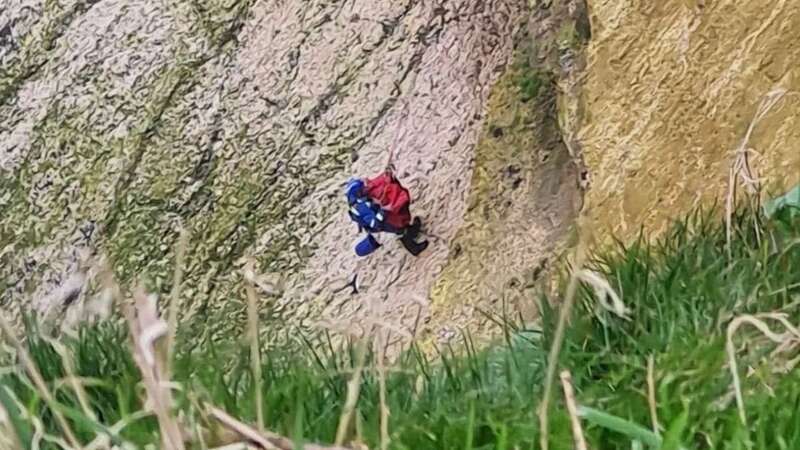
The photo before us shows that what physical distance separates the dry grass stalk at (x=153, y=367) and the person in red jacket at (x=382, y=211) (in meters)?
0.76

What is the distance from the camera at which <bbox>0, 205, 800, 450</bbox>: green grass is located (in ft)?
2.57

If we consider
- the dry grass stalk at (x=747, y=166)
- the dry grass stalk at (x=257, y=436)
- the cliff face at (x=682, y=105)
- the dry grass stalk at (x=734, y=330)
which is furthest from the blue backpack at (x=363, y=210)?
the dry grass stalk at (x=257, y=436)

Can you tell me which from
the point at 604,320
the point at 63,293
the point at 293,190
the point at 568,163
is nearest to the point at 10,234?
the point at 63,293

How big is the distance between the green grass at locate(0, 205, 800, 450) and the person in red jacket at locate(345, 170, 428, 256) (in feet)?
1.07

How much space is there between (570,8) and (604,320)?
0.43 m

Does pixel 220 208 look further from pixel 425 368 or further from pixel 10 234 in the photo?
pixel 425 368

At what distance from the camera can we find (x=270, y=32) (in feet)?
5.23

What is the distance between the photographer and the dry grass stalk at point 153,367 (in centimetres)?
66

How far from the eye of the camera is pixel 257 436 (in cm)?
71

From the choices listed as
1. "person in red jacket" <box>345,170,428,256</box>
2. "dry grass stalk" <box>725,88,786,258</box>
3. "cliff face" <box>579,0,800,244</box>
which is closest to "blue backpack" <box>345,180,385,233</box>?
"person in red jacket" <box>345,170,428,256</box>

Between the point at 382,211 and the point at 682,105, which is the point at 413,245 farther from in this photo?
the point at 682,105

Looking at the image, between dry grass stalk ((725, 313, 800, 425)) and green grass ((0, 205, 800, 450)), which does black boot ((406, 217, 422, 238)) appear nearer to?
green grass ((0, 205, 800, 450))

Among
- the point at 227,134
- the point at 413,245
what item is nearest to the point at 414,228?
the point at 413,245

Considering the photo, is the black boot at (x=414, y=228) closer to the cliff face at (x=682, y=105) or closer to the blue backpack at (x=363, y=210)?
the blue backpack at (x=363, y=210)
